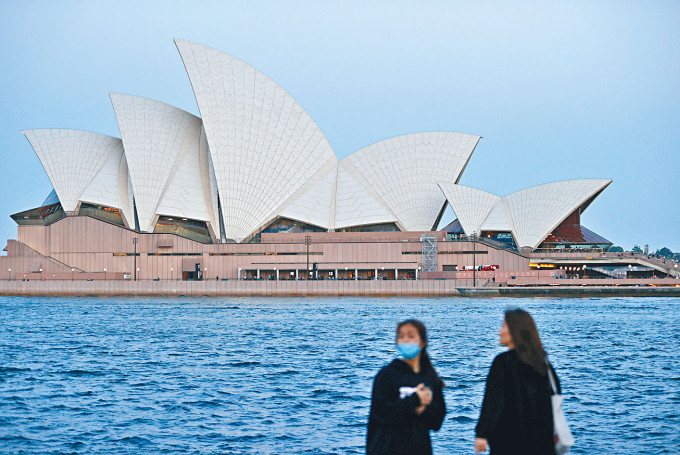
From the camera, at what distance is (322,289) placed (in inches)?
2140

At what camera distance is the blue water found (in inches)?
413

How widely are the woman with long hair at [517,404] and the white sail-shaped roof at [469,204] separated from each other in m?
56.5

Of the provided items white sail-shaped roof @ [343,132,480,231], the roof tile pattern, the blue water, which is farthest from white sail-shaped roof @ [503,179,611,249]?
the blue water

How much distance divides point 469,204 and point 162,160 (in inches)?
954

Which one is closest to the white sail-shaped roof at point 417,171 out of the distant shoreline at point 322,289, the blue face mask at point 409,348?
the distant shoreline at point 322,289

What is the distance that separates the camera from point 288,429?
10.9m

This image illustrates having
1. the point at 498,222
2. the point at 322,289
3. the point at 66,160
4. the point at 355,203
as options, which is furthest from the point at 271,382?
the point at 66,160

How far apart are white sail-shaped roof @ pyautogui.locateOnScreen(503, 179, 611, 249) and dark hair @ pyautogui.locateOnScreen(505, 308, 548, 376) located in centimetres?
5719

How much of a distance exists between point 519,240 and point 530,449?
57438 millimetres

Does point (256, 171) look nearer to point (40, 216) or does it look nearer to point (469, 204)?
point (469, 204)

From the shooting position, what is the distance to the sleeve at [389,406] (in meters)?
4.80

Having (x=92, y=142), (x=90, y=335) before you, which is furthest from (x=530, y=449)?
(x=92, y=142)

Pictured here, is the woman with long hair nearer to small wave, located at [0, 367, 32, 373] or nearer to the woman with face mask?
the woman with face mask

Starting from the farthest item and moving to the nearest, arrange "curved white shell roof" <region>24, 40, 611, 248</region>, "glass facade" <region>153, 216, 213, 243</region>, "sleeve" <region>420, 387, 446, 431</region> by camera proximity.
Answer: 1. "glass facade" <region>153, 216, 213, 243</region>
2. "curved white shell roof" <region>24, 40, 611, 248</region>
3. "sleeve" <region>420, 387, 446, 431</region>
